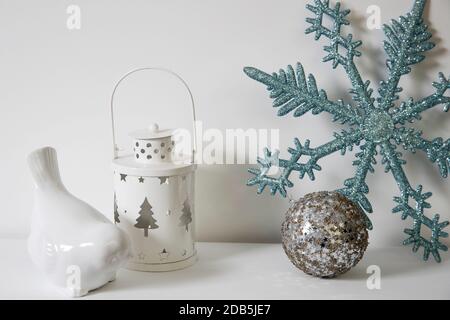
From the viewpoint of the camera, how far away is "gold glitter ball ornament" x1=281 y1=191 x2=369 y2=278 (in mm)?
905

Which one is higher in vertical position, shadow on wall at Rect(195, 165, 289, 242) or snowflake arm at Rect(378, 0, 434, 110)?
snowflake arm at Rect(378, 0, 434, 110)

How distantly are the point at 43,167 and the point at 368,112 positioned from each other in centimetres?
56

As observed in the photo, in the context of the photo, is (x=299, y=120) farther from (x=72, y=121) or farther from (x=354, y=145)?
(x=72, y=121)

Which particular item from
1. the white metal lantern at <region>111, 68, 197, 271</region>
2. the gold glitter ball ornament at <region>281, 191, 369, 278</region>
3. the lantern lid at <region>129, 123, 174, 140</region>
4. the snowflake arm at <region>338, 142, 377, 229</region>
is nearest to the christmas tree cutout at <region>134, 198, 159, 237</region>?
the white metal lantern at <region>111, 68, 197, 271</region>

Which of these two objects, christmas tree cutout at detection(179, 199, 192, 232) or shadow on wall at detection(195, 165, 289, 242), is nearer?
christmas tree cutout at detection(179, 199, 192, 232)

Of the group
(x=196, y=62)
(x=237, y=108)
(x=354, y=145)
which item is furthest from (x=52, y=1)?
(x=354, y=145)

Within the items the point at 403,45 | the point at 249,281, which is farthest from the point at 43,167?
the point at 403,45

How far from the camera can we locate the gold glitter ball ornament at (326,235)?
91 cm

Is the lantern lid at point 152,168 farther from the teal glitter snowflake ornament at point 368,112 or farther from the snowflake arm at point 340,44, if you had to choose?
the snowflake arm at point 340,44

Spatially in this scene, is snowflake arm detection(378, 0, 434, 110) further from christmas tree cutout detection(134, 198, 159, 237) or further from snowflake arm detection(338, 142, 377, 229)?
christmas tree cutout detection(134, 198, 159, 237)

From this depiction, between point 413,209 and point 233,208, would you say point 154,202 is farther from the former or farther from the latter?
point 413,209

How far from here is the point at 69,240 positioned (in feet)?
2.93

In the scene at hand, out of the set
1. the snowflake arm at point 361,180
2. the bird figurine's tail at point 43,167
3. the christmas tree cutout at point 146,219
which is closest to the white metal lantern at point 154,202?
the christmas tree cutout at point 146,219
